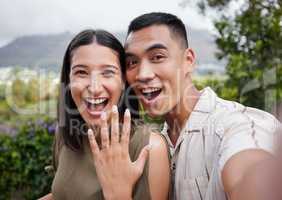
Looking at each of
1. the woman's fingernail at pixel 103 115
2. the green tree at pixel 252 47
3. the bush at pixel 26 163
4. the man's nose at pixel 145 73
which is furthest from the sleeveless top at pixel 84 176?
the green tree at pixel 252 47

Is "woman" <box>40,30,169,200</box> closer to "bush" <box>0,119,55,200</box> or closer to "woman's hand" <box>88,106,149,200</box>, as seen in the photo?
"woman's hand" <box>88,106,149,200</box>

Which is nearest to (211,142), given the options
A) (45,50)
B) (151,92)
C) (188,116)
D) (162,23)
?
(188,116)

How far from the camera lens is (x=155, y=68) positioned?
195 cm

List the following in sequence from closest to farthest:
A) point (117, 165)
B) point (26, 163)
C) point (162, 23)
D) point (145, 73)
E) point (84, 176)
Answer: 1. point (117, 165)
2. point (84, 176)
3. point (145, 73)
4. point (162, 23)
5. point (26, 163)

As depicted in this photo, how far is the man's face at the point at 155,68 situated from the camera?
1.92m

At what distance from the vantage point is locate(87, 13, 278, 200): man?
1340mm

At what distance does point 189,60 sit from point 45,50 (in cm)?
365

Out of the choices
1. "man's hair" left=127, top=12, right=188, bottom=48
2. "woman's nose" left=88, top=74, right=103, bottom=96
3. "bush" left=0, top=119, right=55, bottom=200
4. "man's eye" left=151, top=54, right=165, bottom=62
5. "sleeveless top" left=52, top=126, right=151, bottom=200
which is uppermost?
"man's hair" left=127, top=12, right=188, bottom=48

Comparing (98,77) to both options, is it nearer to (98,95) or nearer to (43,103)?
(98,95)

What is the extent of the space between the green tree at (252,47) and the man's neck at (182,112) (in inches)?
119

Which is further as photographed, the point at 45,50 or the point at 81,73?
the point at 45,50

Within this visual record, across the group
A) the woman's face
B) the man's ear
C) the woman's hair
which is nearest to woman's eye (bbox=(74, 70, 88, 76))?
the woman's face

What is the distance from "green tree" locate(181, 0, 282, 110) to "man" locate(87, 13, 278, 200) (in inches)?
121

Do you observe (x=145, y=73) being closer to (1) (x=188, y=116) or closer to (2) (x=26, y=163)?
(1) (x=188, y=116)
